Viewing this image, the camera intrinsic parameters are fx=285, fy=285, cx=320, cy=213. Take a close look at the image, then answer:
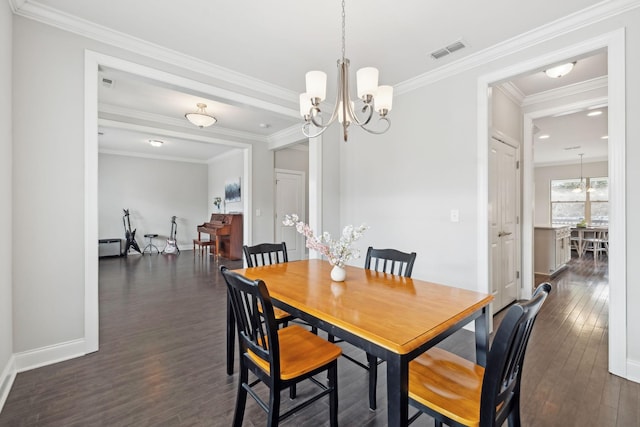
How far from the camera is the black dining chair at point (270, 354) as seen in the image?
4.19ft

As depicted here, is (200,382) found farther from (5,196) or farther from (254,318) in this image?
(5,196)

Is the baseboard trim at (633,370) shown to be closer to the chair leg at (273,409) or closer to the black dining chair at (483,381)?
the black dining chair at (483,381)

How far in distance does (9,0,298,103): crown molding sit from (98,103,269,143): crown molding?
2173mm

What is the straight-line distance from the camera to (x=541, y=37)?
95.0 inches

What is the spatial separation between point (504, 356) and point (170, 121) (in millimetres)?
5429

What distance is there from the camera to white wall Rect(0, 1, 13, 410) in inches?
72.3

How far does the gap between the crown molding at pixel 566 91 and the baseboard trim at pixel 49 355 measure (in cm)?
561

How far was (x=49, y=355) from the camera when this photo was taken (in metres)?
2.19

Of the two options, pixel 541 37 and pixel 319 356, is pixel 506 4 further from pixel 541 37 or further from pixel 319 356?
pixel 319 356

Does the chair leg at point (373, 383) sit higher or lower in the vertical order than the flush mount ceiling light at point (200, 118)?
lower

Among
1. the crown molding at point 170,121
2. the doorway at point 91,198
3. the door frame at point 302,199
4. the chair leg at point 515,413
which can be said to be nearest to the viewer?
the chair leg at point 515,413

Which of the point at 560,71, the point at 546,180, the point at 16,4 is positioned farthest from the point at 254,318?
the point at 546,180

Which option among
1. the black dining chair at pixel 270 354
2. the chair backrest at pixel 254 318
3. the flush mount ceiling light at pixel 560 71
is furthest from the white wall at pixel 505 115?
the chair backrest at pixel 254 318

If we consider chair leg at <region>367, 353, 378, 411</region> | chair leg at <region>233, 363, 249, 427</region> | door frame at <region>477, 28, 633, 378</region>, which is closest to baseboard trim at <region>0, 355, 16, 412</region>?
chair leg at <region>233, 363, 249, 427</region>
